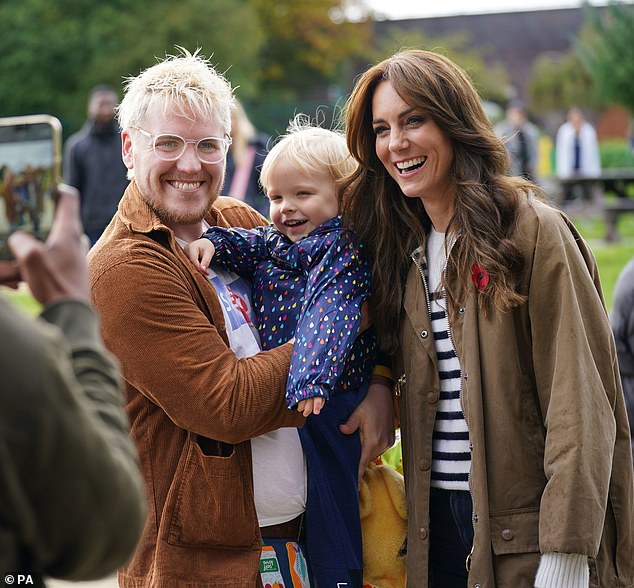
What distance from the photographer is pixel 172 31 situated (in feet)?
106

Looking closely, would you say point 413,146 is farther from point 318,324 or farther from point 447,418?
point 447,418

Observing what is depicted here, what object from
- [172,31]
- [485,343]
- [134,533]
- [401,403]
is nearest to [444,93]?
[485,343]

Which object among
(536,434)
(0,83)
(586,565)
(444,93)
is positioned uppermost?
(0,83)

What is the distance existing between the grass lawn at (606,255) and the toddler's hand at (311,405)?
6.69 m

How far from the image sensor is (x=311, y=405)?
8.86ft

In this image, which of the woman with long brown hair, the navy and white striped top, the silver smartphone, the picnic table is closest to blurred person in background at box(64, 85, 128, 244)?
the woman with long brown hair

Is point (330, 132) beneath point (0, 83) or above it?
beneath

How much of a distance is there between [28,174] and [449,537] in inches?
69.2

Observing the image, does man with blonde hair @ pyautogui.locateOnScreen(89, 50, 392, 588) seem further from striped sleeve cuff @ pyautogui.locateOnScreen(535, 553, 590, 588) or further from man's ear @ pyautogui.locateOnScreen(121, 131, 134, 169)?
striped sleeve cuff @ pyautogui.locateOnScreen(535, 553, 590, 588)

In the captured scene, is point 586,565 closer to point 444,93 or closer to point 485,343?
point 485,343

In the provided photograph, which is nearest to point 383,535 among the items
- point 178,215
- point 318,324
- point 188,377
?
point 318,324

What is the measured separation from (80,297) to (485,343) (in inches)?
54.0

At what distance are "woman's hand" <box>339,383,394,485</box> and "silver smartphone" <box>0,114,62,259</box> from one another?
1.46 meters

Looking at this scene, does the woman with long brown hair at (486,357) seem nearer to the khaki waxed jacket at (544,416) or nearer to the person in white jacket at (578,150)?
the khaki waxed jacket at (544,416)
